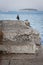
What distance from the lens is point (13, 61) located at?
10.7 ft

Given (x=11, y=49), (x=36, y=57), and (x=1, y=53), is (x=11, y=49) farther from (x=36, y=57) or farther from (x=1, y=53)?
(x=36, y=57)

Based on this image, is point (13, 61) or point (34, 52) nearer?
point (13, 61)

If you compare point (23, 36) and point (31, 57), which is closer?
point (31, 57)

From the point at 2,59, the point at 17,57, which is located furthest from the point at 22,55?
the point at 2,59

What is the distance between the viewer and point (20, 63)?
314cm

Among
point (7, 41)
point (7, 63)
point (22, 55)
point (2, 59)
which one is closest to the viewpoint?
point (7, 63)

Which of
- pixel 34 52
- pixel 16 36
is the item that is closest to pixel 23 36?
pixel 16 36

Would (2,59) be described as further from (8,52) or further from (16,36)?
(16,36)

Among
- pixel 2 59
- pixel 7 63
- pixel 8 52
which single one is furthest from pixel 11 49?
pixel 7 63

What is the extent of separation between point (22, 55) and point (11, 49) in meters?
0.21

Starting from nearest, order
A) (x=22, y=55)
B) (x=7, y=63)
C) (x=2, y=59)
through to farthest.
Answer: (x=7, y=63)
(x=2, y=59)
(x=22, y=55)

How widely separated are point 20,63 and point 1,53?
667 mm

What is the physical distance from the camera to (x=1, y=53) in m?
3.73

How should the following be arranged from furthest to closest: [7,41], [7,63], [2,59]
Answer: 1. [7,41]
2. [2,59]
3. [7,63]
